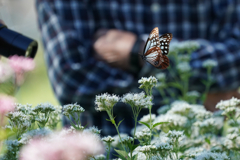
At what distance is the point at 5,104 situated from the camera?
34cm

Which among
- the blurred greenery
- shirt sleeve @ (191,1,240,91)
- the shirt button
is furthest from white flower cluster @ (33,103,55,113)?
the shirt button

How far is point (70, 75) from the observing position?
1271mm

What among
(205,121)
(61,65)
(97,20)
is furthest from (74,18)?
(205,121)

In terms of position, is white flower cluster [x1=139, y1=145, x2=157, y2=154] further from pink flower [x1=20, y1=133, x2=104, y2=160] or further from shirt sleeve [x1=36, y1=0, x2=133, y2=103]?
shirt sleeve [x1=36, y1=0, x2=133, y2=103]

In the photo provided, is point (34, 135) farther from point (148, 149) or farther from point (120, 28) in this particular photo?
point (120, 28)

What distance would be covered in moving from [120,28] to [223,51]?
551mm

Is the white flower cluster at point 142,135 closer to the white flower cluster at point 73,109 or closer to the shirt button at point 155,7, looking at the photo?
the white flower cluster at point 73,109

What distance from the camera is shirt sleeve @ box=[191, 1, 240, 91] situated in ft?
3.97

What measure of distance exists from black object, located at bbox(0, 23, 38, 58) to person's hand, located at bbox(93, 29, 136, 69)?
82 centimetres

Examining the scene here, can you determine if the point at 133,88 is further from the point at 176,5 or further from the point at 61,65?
the point at 176,5

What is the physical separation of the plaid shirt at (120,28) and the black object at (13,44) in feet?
2.57

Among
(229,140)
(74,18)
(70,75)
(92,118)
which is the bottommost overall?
(229,140)

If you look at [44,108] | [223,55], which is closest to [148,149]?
[44,108]

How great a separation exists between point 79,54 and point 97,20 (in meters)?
0.27
